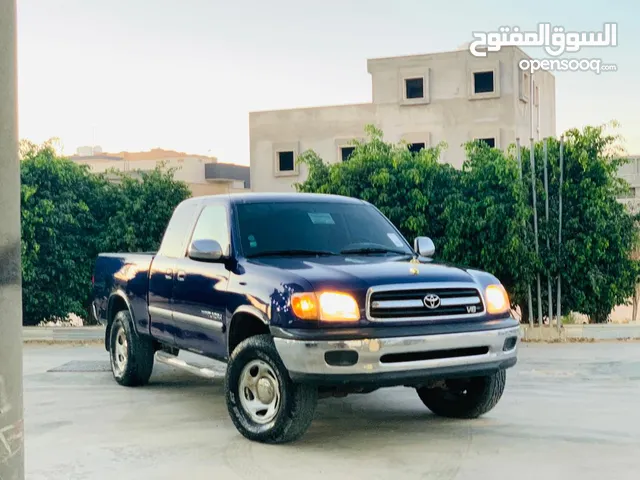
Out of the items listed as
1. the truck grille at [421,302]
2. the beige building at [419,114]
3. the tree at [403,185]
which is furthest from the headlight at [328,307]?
the beige building at [419,114]

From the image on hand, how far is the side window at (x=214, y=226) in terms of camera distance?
27.5 ft

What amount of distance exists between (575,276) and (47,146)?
9355 millimetres

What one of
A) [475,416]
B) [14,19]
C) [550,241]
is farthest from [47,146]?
[14,19]

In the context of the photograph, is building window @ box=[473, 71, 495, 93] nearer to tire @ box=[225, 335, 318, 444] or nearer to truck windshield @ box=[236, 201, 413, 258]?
truck windshield @ box=[236, 201, 413, 258]

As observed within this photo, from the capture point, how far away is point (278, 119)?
46344 mm

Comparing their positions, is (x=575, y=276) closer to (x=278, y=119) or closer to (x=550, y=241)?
(x=550, y=241)

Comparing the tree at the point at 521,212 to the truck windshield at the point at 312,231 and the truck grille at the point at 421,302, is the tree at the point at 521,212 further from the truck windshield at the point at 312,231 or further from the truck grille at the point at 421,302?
the truck grille at the point at 421,302

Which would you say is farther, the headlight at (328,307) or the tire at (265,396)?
the tire at (265,396)

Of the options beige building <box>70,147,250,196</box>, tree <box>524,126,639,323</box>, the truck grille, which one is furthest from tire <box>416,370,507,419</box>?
beige building <box>70,147,250,196</box>

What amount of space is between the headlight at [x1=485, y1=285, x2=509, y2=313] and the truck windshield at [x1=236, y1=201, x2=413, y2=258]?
1.14 meters

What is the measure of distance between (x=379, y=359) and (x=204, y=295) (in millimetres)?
2050

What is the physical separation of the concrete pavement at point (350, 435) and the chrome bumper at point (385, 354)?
0.62 meters

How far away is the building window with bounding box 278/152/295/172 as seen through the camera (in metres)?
46.3

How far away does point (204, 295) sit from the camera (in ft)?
26.9
